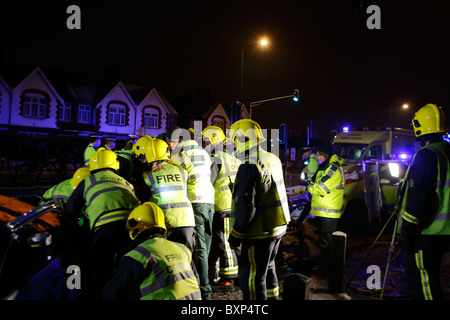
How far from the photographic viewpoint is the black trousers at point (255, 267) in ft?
11.2

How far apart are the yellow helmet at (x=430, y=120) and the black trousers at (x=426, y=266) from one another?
116 centimetres

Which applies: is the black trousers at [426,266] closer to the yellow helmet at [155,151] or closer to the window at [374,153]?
the yellow helmet at [155,151]

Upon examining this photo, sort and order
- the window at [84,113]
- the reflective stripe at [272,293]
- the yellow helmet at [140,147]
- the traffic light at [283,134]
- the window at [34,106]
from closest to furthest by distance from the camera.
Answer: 1. the reflective stripe at [272,293]
2. the yellow helmet at [140,147]
3. the traffic light at [283,134]
4. the window at [34,106]
5. the window at [84,113]

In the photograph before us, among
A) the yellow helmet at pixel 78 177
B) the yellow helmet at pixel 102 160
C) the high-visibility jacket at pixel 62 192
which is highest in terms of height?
the yellow helmet at pixel 102 160

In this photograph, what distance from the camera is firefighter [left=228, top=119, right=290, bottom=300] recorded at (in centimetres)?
338

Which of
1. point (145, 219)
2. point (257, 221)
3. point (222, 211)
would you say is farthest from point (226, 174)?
point (145, 219)

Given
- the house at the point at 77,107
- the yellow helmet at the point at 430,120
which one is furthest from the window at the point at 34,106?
the yellow helmet at the point at 430,120

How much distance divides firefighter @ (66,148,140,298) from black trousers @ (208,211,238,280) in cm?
178

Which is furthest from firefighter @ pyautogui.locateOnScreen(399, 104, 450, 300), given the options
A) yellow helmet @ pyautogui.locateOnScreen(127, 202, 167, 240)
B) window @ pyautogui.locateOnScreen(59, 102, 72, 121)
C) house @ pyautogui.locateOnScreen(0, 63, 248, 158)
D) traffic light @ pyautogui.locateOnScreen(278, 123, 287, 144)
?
window @ pyautogui.locateOnScreen(59, 102, 72, 121)

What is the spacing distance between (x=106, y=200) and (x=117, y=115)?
1146 inches

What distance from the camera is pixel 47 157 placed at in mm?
15820

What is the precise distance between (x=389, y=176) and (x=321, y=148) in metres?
3.49

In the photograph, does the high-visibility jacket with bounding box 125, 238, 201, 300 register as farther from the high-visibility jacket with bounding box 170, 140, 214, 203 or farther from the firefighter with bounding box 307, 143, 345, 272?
the firefighter with bounding box 307, 143, 345, 272

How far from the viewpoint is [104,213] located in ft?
11.3
